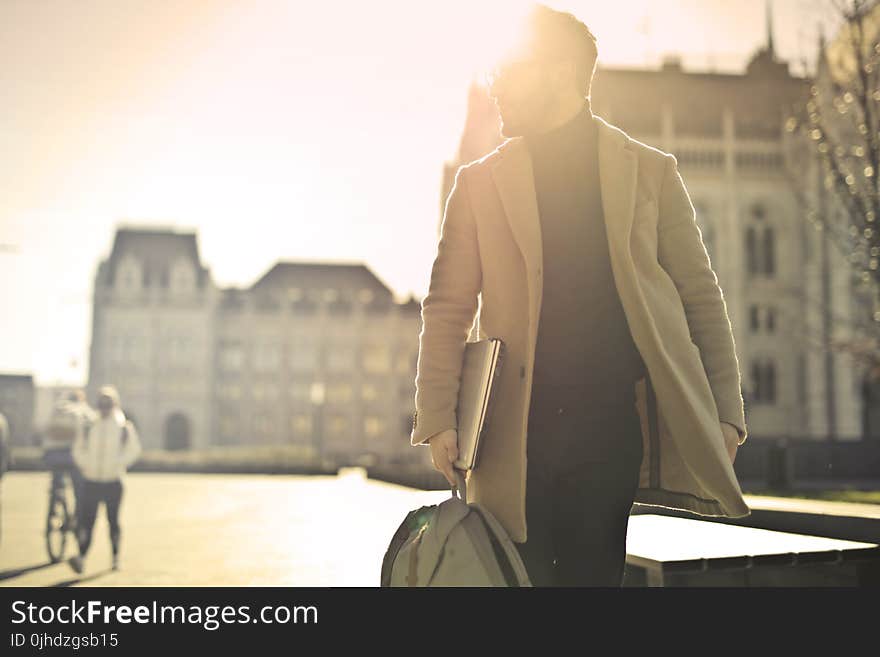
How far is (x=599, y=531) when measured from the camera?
2.39 metres

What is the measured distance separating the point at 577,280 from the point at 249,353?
73.7 m

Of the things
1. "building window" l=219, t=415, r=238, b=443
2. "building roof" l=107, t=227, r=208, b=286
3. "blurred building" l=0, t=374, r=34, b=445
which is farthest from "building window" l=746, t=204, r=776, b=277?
"blurred building" l=0, t=374, r=34, b=445

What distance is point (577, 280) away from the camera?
8.02 ft

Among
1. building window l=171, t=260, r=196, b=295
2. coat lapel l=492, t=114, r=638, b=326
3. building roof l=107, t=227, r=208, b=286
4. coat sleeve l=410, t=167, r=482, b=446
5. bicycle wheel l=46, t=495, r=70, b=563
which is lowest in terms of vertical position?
bicycle wheel l=46, t=495, r=70, b=563

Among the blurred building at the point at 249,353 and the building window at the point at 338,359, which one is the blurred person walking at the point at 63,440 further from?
the building window at the point at 338,359

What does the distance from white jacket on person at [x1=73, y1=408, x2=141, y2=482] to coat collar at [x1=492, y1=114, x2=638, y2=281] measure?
25.6 ft

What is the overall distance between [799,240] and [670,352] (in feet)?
153

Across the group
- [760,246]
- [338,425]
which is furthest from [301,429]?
[760,246]

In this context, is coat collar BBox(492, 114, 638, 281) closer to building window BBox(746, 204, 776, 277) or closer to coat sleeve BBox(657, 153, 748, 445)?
coat sleeve BBox(657, 153, 748, 445)

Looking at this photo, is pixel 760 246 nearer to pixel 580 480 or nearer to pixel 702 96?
pixel 702 96

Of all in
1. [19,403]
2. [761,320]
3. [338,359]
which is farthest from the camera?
[338,359]

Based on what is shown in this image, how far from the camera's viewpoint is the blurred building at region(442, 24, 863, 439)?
43500mm

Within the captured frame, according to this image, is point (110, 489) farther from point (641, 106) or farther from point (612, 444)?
point (641, 106)

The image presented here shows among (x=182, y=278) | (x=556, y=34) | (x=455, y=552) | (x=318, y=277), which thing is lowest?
(x=455, y=552)
